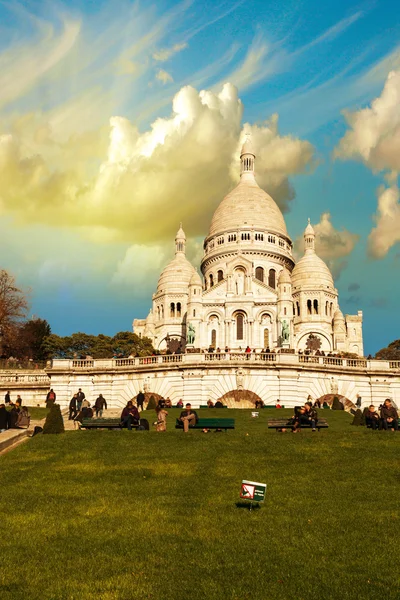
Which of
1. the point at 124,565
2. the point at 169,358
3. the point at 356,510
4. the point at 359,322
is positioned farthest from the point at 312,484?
the point at 359,322

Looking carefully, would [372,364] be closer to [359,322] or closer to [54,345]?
[54,345]

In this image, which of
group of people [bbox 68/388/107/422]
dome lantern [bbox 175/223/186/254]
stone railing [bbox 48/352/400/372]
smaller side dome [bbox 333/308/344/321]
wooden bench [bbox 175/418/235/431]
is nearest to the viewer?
wooden bench [bbox 175/418/235/431]

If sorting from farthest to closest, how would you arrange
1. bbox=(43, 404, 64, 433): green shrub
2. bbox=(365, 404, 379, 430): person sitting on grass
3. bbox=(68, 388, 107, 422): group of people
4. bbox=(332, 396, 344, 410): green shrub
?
bbox=(332, 396, 344, 410): green shrub
bbox=(68, 388, 107, 422): group of people
bbox=(365, 404, 379, 430): person sitting on grass
bbox=(43, 404, 64, 433): green shrub

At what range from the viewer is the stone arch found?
45.1m

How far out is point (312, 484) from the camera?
16906mm

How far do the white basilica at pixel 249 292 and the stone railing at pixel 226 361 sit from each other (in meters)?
37.3

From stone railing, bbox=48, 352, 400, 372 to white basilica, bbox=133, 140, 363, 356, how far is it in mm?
37341

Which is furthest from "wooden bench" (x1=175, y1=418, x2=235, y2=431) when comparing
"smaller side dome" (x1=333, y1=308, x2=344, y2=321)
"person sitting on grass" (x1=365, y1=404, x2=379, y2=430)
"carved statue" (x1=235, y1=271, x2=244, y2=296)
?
"smaller side dome" (x1=333, y1=308, x2=344, y2=321)

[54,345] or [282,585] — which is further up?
[54,345]

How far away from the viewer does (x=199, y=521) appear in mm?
14078

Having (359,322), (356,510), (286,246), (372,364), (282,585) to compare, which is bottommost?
(282,585)

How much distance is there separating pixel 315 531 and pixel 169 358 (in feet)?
111

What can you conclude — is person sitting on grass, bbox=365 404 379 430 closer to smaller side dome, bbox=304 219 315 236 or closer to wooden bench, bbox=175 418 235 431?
wooden bench, bbox=175 418 235 431

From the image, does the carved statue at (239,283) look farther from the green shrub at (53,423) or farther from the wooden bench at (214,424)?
the green shrub at (53,423)
